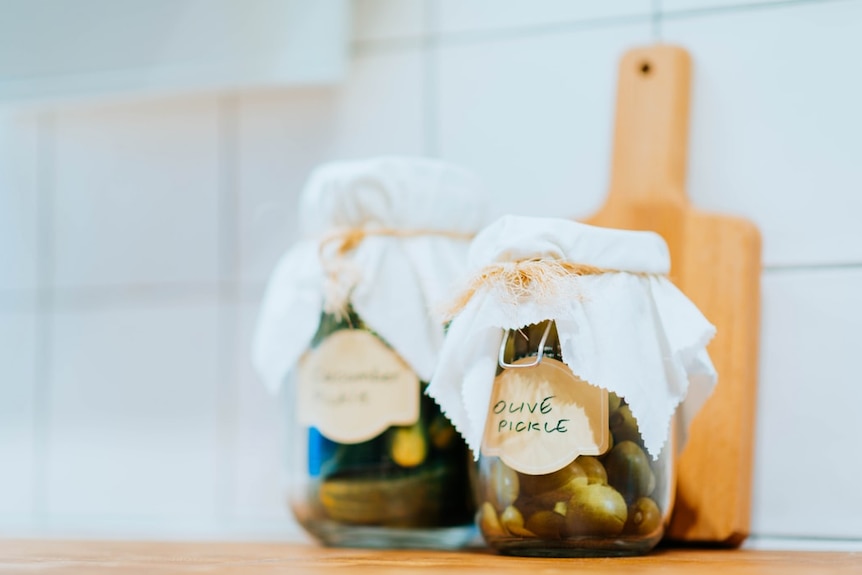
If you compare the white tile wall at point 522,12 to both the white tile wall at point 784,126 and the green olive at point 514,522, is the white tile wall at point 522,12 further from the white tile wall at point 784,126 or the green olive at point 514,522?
the green olive at point 514,522

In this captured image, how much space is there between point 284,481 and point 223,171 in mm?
334

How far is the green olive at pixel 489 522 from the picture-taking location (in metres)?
0.68

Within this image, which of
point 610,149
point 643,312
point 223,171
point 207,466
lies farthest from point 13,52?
point 643,312

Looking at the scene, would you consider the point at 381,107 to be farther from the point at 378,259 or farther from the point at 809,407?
the point at 809,407

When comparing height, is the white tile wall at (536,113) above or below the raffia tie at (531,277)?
above

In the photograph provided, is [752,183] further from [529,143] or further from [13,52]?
[13,52]

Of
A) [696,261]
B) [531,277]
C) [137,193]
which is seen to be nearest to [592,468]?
[531,277]

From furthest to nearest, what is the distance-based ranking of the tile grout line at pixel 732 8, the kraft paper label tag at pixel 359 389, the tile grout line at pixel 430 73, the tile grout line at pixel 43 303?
the tile grout line at pixel 43 303, the tile grout line at pixel 430 73, the tile grout line at pixel 732 8, the kraft paper label tag at pixel 359 389

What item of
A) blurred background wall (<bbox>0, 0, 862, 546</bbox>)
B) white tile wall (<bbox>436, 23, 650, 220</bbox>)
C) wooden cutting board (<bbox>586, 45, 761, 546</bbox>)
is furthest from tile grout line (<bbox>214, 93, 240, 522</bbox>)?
wooden cutting board (<bbox>586, 45, 761, 546</bbox>)

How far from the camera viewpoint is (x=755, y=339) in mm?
800

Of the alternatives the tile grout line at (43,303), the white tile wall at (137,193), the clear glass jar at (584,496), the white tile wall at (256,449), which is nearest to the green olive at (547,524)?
the clear glass jar at (584,496)

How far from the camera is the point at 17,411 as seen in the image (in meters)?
1.08

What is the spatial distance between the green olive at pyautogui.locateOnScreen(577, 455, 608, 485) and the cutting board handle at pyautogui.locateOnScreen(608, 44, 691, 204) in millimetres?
252

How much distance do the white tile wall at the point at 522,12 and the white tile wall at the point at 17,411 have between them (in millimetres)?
508
